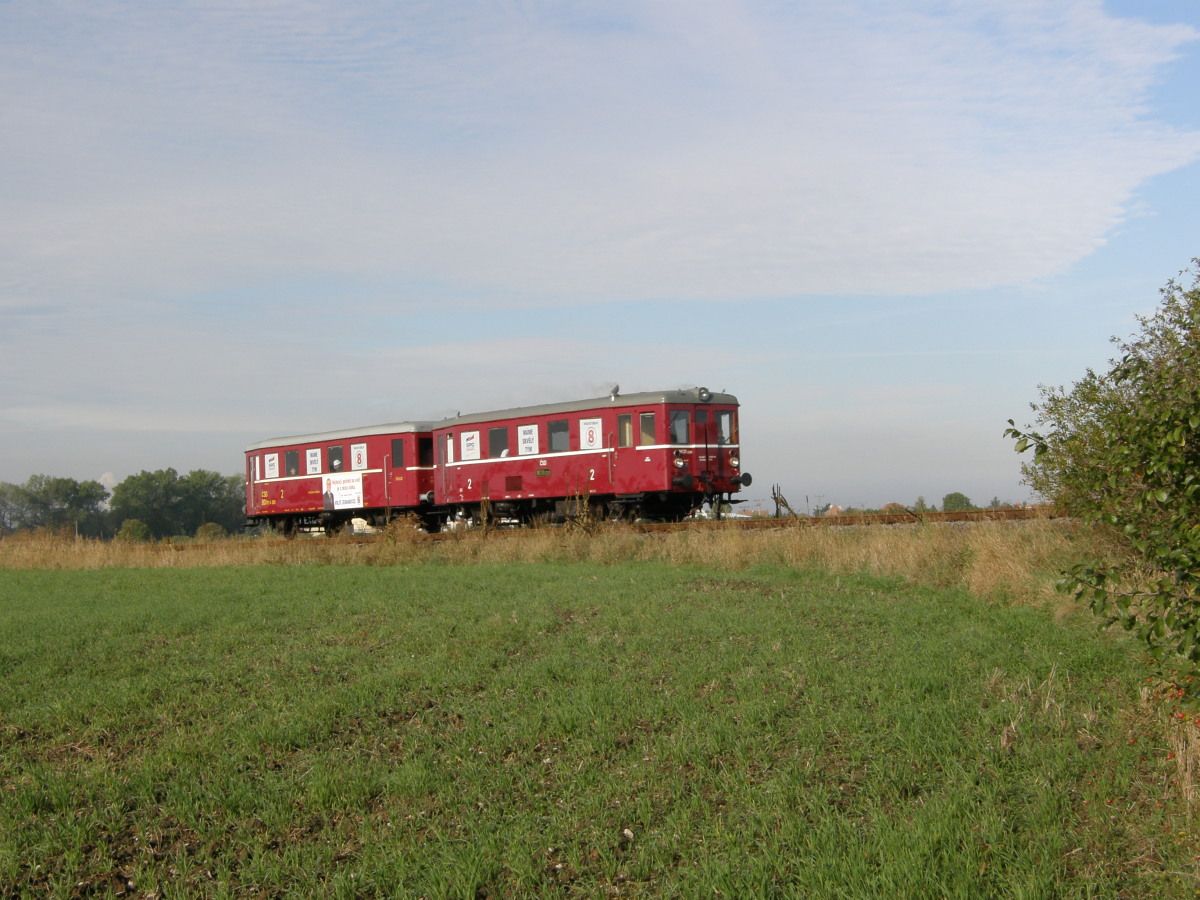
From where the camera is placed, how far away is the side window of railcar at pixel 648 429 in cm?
2373

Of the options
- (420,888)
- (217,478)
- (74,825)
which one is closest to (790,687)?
(420,888)

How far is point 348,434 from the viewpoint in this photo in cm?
3133

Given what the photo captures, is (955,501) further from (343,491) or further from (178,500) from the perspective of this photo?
(178,500)

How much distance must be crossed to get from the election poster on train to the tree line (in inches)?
948

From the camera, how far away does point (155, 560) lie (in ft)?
76.2

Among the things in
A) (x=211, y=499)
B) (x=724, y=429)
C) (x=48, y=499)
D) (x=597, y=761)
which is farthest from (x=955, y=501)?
(x=48, y=499)

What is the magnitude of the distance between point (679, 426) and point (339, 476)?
11906 mm

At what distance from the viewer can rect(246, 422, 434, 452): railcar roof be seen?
2994cm

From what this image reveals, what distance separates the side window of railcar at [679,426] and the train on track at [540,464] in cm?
2

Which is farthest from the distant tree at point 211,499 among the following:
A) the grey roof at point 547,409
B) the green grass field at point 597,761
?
the green grass field at point 597,761

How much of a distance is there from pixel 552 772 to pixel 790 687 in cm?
221

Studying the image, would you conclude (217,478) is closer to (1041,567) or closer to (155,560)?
(155,560)

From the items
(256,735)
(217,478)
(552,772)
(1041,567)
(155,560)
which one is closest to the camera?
(552,772)

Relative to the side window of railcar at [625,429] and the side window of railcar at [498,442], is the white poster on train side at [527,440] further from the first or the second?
the side window of railcar at [625,429]
